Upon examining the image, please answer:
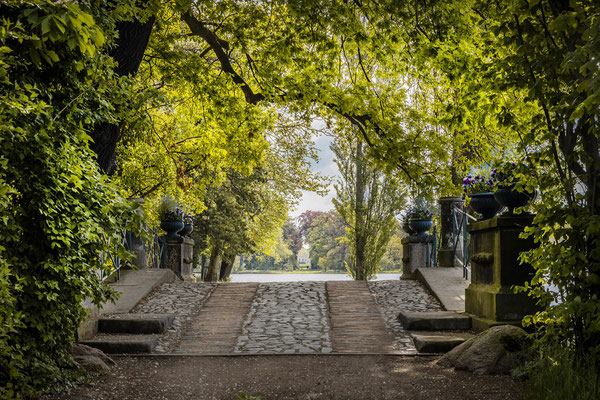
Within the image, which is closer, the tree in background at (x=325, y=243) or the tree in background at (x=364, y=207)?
the tree in background at (x=364, y=207)

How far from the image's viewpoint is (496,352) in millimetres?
5531

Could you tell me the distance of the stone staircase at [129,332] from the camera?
6.71 m

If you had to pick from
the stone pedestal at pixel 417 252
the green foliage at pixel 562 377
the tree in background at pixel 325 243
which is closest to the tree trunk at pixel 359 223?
the stone pedestal at pixel 417 252

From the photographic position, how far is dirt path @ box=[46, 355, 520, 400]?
4918 millimetres

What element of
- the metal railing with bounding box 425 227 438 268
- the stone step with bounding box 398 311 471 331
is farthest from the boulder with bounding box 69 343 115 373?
the metal railing with bounding box 425 227 438 268

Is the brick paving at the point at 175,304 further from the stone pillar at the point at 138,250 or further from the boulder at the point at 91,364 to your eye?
the boulder at the point at 91,364

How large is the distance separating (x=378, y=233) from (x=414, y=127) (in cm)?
730

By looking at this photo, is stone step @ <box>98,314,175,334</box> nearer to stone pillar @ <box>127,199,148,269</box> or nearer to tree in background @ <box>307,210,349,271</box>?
stone pillar @ <box>127,199,148,269</box>

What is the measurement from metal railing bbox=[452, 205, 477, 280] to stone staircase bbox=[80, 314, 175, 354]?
5.69 m

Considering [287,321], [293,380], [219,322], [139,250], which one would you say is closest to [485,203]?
[287,321]

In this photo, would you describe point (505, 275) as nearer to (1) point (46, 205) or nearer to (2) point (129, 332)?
(2) point (129, 332)

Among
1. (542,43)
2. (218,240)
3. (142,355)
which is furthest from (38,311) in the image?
(218,240)

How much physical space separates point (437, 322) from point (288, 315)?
2475 mm

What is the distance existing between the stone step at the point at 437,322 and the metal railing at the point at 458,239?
101 inches
